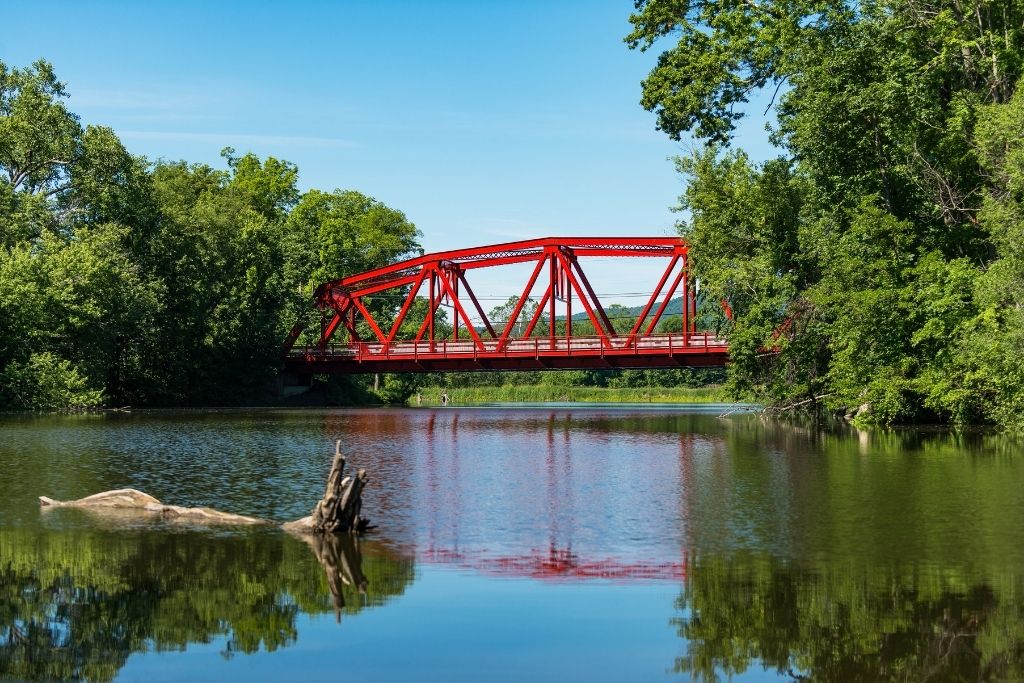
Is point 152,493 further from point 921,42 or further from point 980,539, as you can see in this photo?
point 921,42

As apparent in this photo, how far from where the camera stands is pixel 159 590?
563 inches

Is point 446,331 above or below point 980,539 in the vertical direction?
above

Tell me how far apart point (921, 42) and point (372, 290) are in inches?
2323

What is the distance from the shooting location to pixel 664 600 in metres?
→ 14.0

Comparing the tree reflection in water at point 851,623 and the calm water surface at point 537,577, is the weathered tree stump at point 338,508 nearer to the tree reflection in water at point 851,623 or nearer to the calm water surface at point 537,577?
the calm water surface at point 537,577

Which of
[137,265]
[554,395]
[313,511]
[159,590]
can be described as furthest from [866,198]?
[554,395]

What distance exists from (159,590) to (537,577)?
482 centimetres

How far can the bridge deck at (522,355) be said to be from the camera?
74250mm

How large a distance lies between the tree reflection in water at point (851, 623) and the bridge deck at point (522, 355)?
56.7m

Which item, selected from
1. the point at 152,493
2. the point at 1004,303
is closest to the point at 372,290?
the point at 1004,303

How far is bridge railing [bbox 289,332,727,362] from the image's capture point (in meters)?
74.3

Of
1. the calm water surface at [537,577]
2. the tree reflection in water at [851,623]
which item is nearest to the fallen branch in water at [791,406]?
the calm water surface at [537,577]

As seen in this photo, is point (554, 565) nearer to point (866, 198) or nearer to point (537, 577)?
point (537, 577)

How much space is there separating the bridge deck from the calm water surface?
42.7 meters
